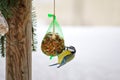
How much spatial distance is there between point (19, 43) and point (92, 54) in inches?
18.9

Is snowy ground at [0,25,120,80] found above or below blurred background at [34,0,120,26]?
below

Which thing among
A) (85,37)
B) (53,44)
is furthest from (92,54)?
(53,44)

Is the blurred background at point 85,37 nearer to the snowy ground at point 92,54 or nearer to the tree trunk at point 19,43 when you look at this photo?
the snowy ground at point 92,54

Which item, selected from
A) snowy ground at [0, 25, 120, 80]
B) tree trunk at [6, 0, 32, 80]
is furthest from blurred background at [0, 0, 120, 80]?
tree trunk at [6, 0, 32, 80]

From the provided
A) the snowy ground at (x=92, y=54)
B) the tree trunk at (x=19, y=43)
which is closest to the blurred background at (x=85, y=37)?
the snowy ground at (x=92, y=54)

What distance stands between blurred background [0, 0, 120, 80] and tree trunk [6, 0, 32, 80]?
0.29m

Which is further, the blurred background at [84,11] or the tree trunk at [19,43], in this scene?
the blurred background at [84,11]

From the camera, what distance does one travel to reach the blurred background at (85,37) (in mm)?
1180

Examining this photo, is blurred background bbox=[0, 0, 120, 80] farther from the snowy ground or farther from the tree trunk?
the tree trunk

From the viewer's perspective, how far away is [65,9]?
1.18 m

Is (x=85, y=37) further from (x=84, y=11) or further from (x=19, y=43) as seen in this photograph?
(x=19, y=43)

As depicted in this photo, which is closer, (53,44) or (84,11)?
(53,44)

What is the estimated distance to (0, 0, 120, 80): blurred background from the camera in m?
1.18

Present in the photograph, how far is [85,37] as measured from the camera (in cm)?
121
